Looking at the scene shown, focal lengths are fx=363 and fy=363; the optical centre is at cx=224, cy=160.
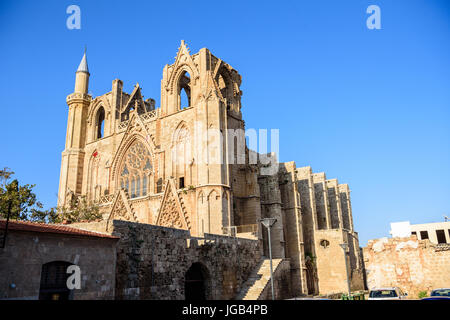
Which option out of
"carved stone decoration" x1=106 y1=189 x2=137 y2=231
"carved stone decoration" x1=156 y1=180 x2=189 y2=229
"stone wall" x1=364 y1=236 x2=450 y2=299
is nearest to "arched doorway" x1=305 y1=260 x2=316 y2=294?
"stone wall" x1=364 y1=236 x2=450 y2=299

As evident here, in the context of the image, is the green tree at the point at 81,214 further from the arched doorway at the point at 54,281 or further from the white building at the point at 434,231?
the white building at the point at 434,231

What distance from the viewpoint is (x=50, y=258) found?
39.8 feet

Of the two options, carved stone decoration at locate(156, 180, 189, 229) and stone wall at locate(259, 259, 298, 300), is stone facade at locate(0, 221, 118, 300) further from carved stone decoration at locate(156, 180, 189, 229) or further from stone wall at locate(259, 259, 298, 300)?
carved stone decoration at locate(156, 180, 189, 229)

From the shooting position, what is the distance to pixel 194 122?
91.8 feet

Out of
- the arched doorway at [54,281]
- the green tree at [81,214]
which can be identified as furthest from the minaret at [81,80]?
the arched doorway at [54,281]

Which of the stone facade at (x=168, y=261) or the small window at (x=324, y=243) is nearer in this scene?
the stone facade at (x=168, y=261)

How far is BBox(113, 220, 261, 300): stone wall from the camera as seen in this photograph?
14773mm

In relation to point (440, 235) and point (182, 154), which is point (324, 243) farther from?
point (440, 235)

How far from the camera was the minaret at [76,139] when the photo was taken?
118ft

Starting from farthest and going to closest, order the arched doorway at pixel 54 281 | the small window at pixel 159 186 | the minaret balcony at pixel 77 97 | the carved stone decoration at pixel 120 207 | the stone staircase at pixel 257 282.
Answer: the minaret balcony at pixel 77 97, the small window at pixel 159 186, the carved stone decoration at pixel 120 207, the stone staircase at pixel 257 282, the arched doorway at pixel 54 281

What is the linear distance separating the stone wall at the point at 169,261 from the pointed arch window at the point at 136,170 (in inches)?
487

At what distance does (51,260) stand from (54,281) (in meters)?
0.82

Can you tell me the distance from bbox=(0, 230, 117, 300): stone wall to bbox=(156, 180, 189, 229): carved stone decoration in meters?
11.6
